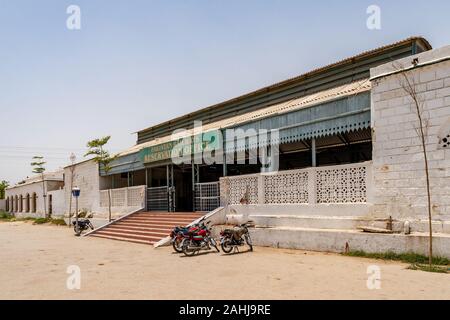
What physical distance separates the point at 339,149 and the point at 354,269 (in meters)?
8.86

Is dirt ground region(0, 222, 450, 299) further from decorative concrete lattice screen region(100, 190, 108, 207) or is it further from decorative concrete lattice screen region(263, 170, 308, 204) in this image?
decorative concrete lattice screen region(100, 190, 108, 207)

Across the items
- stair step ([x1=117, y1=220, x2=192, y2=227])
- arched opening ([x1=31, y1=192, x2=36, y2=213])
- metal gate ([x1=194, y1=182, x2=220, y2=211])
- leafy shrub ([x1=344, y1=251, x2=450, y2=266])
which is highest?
metal gate ([x1=194, y1=182, x2=220, y2=211])

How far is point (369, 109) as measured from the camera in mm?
9734

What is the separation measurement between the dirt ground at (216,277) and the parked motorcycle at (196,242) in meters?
0.33

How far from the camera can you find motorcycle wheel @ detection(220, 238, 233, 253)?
33.6 feet

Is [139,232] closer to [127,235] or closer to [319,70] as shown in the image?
[127,235]

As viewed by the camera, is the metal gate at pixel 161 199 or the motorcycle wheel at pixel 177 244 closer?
the motorcycle wheel at pixel 177 244

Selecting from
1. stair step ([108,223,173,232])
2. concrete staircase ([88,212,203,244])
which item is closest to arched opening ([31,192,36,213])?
concrete staircase ([88,212,203,244])

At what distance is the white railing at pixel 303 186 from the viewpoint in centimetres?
990

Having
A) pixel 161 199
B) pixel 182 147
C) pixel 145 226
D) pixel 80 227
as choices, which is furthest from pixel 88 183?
pixel 182 147

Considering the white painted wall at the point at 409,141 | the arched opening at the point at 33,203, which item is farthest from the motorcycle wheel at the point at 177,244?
the arched opening at the point at 33,203

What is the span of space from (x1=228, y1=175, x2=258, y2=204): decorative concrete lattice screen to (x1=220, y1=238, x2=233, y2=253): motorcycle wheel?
8.41ft

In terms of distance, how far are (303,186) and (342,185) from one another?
4.39 ft

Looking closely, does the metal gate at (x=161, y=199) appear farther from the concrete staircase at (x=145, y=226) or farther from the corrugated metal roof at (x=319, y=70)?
the corrugated metal roof at (x=319, y=70)
